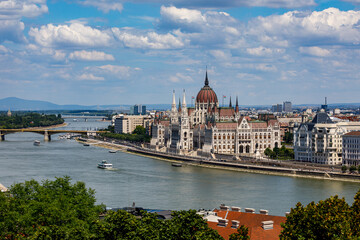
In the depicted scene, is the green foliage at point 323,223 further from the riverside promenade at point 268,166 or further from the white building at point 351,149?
the white building at point 351,149

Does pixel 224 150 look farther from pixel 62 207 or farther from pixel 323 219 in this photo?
pixel 323 219

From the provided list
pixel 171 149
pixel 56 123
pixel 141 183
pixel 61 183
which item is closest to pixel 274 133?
pixel 171 149

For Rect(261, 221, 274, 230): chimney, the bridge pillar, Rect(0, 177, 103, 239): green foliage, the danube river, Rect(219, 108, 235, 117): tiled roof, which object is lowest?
the danube river

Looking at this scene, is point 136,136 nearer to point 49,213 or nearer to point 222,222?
point 222,222

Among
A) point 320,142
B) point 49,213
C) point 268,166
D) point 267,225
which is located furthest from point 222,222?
point 320,142

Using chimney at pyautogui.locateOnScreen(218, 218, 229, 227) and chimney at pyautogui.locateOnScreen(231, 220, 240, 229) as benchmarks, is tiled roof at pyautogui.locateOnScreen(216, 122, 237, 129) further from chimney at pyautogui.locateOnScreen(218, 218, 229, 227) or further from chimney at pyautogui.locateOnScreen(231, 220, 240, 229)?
chimney at pyautogui.locateOnScreen(231, 220, 240, 229)

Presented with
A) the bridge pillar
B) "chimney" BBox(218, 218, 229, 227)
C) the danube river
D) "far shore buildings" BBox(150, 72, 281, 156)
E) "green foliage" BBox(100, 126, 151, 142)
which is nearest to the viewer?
"chimney" BBox(218, 218, 229, 227)

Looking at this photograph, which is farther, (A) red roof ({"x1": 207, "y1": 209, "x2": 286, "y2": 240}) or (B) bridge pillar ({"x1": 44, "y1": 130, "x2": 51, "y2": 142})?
(B) bridge pillar ({"x1": 44, "y1": 130, "x2": 51, "y2": 142})

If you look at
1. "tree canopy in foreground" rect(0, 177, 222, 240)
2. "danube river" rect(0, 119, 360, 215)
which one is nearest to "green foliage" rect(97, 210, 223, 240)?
"tree canopy in foreground" rect(0, 177, 222, 240)
